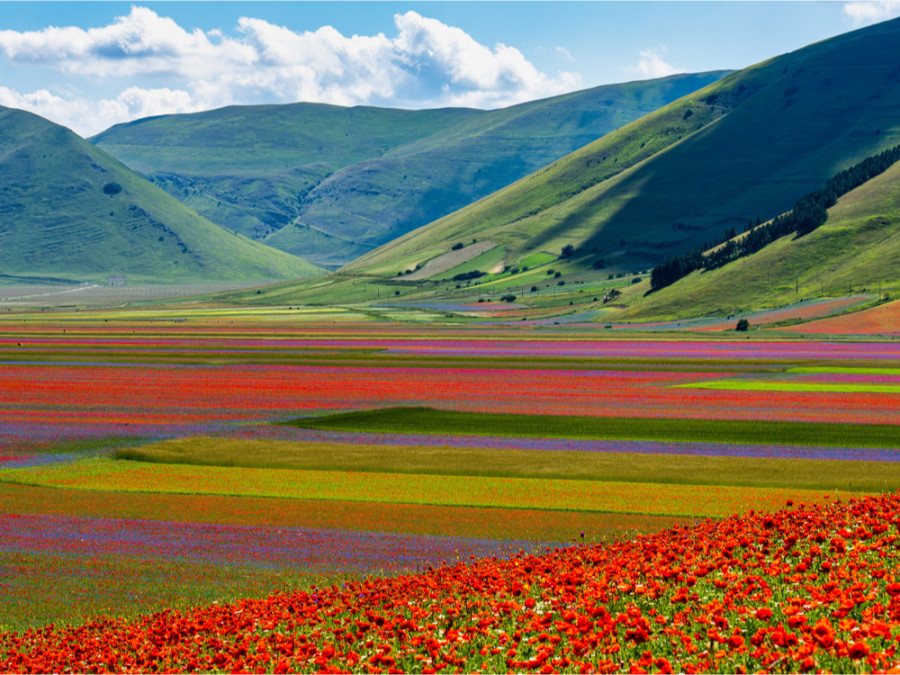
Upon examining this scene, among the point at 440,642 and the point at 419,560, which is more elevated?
the point at 440,642

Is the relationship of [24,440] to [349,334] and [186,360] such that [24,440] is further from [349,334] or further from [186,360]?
[349,334]

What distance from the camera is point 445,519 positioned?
2977 cm

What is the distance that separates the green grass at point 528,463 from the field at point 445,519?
8.8 inches

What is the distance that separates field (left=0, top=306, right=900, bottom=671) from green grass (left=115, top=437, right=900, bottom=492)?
0.22m

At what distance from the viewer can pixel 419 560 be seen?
24266 millimetres

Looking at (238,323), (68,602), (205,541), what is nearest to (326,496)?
(205,541)

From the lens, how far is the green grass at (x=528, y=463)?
36.0 metres

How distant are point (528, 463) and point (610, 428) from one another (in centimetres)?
1208

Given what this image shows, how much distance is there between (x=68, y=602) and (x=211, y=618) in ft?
17.8

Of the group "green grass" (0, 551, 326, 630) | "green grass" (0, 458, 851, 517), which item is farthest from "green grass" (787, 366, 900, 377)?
"green grass" (0, 551, 326, 630)

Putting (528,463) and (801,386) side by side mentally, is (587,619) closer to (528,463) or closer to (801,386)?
(528,463)

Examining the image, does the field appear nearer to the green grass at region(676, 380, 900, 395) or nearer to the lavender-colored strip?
the lavender-colored strip

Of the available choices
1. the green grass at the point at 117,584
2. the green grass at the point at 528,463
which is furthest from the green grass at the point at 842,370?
the green grass at the point at 117,584

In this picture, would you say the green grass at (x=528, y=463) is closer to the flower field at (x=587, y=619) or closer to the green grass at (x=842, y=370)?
the flower field at (x=587, y=619)
